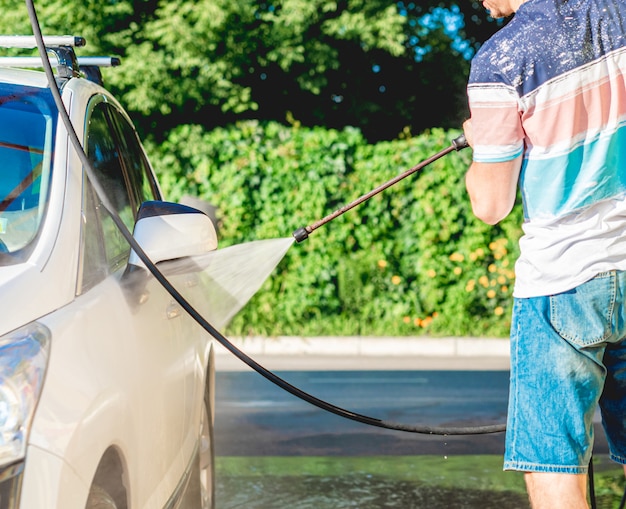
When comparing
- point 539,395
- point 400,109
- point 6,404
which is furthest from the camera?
point 400,109

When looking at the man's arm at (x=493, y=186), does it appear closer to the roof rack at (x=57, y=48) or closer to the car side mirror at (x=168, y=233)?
the car side mirror at (x=168, y=233)

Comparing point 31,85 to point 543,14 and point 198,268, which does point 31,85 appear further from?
point 543,14

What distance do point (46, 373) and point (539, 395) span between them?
4.05 feet

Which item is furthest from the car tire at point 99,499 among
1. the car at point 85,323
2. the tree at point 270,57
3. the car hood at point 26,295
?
the tree at point 270,57

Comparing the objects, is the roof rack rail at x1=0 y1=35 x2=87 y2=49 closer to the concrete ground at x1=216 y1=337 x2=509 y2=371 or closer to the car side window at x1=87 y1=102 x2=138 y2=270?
the car side window at x1=87 y1=102 x2=138 y2=270

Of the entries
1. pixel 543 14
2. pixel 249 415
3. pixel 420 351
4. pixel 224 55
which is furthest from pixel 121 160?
pixel 224 55

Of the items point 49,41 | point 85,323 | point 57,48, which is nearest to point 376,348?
point 57,48

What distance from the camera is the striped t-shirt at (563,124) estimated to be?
2713 millimetres

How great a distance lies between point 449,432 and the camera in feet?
11.4

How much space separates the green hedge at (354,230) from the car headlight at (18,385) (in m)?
10.5

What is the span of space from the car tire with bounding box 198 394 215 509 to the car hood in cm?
178

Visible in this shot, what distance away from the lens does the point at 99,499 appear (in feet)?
8.28

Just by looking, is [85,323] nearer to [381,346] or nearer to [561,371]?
[561,371]

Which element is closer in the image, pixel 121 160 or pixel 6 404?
pixel 6 404
